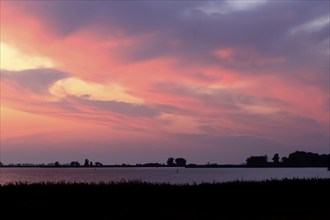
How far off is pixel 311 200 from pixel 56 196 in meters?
17.8

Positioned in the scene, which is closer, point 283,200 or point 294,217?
point 294,217

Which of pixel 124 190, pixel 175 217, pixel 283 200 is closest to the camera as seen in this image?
pixel 175 217

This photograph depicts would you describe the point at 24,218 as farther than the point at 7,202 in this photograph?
No

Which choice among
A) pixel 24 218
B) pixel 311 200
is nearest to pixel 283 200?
pixel 311 200

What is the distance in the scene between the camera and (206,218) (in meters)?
23.8

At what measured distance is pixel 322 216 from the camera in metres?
24.8

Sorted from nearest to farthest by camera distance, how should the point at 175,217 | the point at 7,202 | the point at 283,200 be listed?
the point at 175,217, the point at 7,202, the point at 283,200

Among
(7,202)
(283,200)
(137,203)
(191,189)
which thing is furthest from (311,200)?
(7,202)

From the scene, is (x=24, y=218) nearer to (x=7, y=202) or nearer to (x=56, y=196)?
(x=7, y=202)

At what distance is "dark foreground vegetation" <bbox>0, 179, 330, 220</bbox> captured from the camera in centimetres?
2523

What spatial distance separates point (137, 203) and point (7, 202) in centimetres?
813

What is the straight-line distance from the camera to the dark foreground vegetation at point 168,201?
993 inches

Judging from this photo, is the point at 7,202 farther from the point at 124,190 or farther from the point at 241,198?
the point at 241,198

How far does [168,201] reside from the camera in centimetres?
3186
